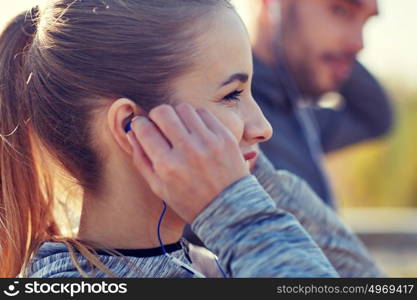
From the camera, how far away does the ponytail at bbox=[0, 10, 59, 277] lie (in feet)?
6.30

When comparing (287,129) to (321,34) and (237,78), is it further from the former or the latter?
(237,78)

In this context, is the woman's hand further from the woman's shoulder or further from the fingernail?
the woman's shoulder

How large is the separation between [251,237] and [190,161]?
0.20m

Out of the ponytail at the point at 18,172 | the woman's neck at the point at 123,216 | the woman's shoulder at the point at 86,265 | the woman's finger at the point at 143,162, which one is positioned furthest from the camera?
the ponytail at the point at 18,172

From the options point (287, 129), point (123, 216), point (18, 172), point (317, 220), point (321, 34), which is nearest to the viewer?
point (123, 216)

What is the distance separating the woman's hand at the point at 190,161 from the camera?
1.51m

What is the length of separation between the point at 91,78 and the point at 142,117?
196 millimetres

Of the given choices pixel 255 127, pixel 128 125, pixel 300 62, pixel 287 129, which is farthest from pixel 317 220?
pixel 300 62

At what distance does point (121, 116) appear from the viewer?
5.67 feet

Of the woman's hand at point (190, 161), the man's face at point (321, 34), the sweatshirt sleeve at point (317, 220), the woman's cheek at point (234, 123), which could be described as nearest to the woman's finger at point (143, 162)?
the woman's hand at point (190, 161)

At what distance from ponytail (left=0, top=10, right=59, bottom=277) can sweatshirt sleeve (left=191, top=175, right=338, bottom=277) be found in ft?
1.96

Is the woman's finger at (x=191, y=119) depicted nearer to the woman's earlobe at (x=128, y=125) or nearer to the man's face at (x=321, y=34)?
the woman's earlobe at (x=128, y=125)

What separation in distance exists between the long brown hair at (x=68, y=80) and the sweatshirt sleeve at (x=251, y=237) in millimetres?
365

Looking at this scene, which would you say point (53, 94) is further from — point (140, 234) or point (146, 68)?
point (140, 234)
